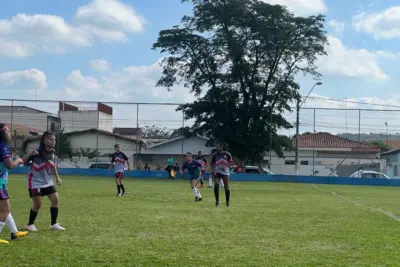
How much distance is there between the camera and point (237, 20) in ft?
175

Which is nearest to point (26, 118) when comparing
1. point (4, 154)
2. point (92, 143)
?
point (92, 143)

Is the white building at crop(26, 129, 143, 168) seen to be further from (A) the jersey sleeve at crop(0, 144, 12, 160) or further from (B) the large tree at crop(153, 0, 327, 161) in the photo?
(A) the jersey sleeve at crop(0, 144, 12, 160)

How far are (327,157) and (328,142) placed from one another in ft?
5.48

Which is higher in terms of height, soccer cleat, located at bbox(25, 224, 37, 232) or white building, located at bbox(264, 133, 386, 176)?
white building, located at bbox(264, 133, 386, 176)

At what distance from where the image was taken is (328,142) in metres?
61.2

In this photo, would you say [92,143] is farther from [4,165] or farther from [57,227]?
[4,165]

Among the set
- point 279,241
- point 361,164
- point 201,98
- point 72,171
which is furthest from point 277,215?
point 361,164

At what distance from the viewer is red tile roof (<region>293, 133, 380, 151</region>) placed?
57331 millimetres

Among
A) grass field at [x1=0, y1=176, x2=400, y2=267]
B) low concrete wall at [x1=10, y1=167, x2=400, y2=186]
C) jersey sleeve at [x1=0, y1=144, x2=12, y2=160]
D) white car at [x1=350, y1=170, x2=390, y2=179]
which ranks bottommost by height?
grass field at [x1=0, y1=176, x2=400, y2=267]

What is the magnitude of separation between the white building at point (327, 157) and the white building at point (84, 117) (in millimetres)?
16016

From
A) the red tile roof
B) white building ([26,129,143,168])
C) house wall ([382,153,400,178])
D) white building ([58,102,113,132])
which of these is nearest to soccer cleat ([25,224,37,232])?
white building ([58,102,113,132])

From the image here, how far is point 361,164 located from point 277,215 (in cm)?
4531

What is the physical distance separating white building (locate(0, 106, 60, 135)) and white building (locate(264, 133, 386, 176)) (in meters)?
21.8

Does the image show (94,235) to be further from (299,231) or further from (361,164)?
(361,164)
